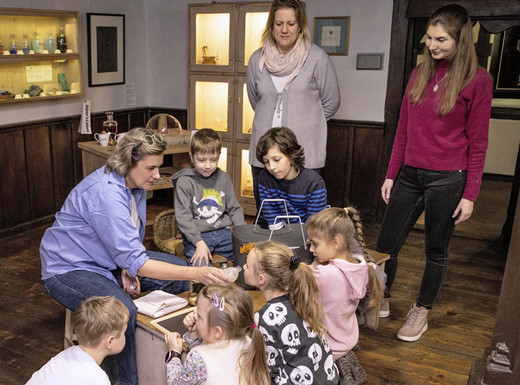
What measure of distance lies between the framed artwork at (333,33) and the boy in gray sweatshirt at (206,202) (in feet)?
6.68

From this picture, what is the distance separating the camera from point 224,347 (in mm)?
1770

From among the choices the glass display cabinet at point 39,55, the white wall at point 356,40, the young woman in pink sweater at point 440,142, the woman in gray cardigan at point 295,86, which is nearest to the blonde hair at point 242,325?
the young woman in pink sweater at point 440,142

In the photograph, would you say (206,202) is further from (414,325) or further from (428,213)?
(414,325)

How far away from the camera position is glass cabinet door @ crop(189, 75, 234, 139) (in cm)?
484

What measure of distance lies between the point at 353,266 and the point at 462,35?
3.66ft

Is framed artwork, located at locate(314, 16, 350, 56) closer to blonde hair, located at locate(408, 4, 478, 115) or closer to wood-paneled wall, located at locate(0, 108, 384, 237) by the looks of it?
wood-paneled wall, located at locate(0, 108, 384, 237)

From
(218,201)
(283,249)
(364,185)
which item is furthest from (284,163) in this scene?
(364,185)

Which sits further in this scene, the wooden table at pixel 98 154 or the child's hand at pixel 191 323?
the wooden table at pixel 98 154

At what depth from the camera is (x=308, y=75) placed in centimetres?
315

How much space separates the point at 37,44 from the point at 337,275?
316 cm

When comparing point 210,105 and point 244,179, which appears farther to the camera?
point 210,105

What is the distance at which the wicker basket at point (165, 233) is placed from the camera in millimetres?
3682

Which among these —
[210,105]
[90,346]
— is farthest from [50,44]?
[90,346]

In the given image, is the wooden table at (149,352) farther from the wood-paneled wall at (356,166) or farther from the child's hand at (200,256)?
the wood-paneled wall at (356,166)
